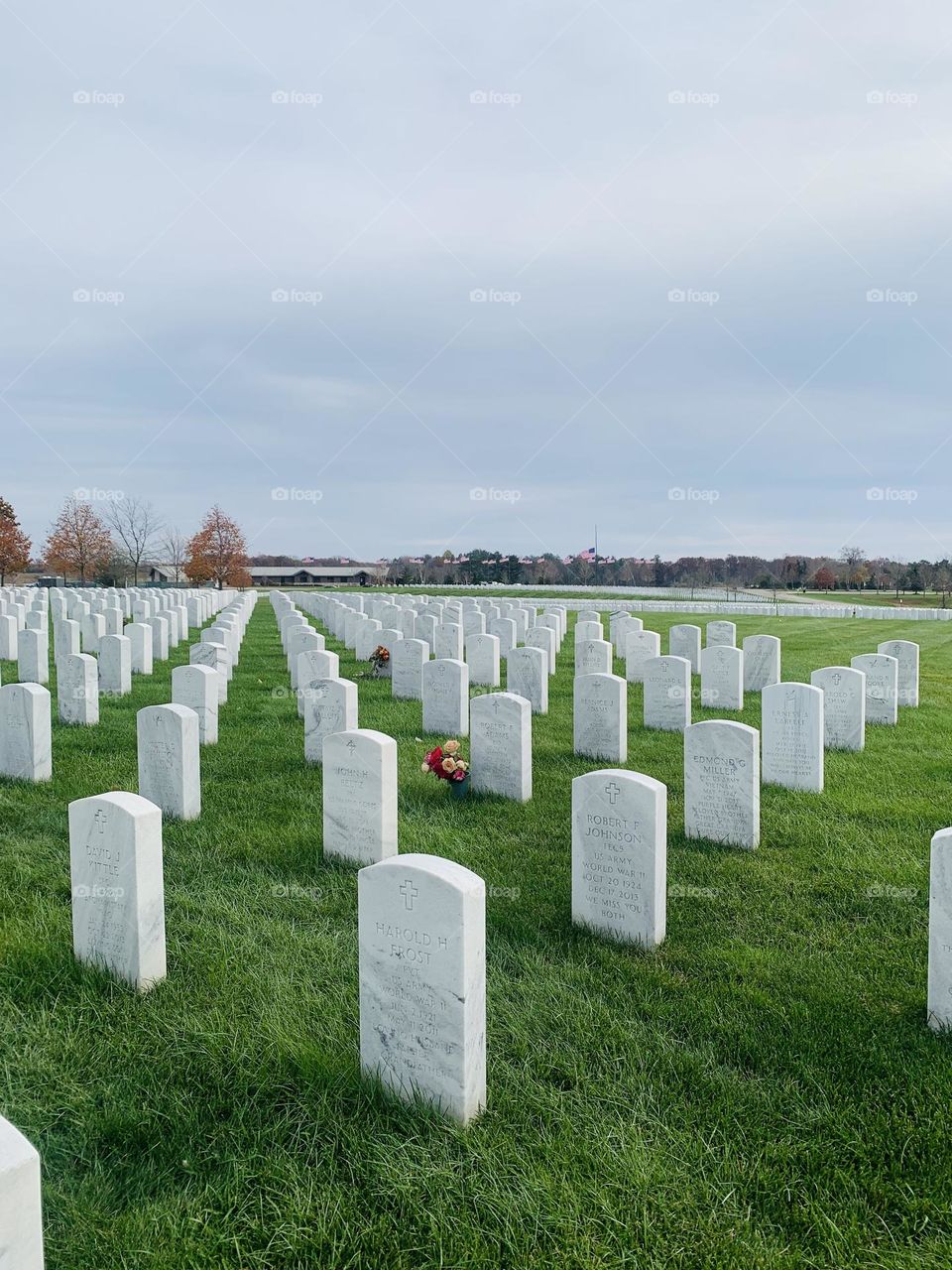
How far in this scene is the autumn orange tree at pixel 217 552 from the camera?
6712cm

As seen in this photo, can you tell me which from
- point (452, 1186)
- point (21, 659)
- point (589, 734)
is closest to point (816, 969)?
point (452, 1186)

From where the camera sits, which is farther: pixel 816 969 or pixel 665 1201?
pixel 816 969

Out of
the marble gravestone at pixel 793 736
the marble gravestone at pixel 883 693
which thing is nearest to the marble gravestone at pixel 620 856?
the marble gravestone at pixel 793 736

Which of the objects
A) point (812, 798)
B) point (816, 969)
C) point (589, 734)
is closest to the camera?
point (816, 969)

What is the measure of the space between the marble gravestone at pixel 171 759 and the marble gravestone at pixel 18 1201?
529cm

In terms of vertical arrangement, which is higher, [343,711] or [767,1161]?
[343,711]

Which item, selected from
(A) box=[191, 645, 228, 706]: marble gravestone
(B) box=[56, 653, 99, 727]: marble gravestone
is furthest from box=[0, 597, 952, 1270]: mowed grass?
(A) box=[191, 645, 228, 706]: marble gravestone

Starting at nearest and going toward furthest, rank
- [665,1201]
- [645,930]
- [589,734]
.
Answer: [665,1201] < [645,930] < [589,734]

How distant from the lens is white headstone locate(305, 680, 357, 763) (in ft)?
30.2

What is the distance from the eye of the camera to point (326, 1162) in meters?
3.25

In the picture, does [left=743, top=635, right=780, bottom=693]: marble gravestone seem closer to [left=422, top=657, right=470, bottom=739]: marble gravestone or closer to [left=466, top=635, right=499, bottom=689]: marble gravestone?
[left=466, top=635, right=499, bottom=689]: marble gravestone

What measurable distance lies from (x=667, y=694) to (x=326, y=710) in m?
4.80

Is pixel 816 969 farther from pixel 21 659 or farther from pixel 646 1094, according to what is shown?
pixel 21 659

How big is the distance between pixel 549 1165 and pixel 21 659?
45.2 feet
